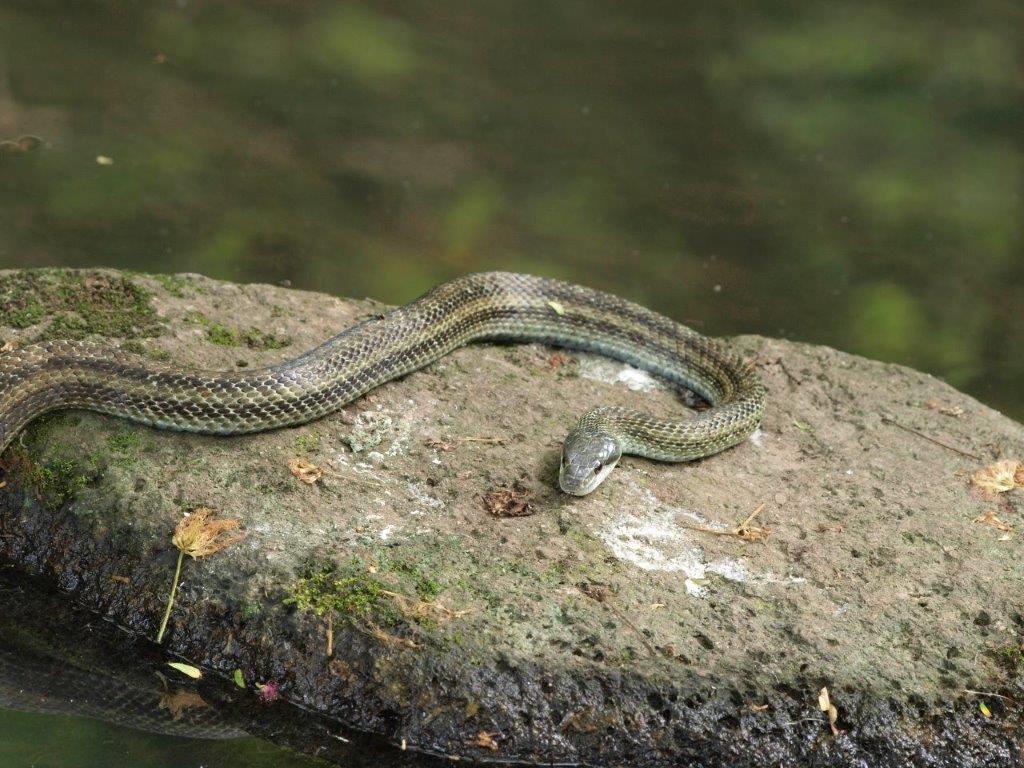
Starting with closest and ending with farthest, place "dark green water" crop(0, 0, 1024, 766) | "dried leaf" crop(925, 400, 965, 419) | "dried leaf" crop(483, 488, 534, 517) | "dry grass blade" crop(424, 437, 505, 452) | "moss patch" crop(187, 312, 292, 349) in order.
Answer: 1. "dried leaf" crop(483, 488, 534, 517)
2. "dry grass blade" crop(424, 437, 505, 452)
3. "moss patch" crop(187, 312, 292, 349)
4. "dried leaf" crop(925, 400, 965, 419)
5. "dark green water" crop(0, 0, 1024, 766)

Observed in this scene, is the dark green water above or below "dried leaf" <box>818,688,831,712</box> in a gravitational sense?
above

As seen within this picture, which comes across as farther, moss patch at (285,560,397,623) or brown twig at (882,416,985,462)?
brown twig at (882,416,985,462)

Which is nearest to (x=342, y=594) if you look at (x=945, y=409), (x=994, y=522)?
(x=994, y=522)

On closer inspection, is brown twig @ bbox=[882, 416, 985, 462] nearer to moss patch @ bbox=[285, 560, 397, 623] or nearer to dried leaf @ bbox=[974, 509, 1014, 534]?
dried leaf @ bbox=[974, 509, 1014, 534]

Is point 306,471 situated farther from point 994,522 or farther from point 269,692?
point 994,522

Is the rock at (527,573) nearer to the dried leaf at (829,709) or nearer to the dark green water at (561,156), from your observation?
the dried leaf at (829,709)

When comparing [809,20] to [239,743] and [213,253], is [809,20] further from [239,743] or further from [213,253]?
[239,743]

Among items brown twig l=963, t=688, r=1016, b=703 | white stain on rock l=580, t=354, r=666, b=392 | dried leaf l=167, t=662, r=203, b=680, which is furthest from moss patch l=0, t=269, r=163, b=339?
brown twig l=963, t=688, r=1016, b=703
